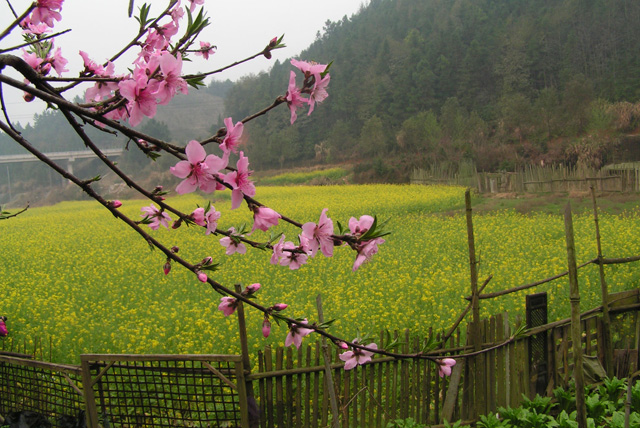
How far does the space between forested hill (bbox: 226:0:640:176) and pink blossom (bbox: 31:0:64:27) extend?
22780 millimetres

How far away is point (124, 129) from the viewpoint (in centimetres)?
90

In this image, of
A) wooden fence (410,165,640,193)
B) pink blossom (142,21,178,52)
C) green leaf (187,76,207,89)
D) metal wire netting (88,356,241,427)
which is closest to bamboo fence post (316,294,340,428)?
metal wire netting (88,356,241,427)

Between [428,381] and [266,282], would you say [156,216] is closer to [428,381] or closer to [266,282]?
[428,381]

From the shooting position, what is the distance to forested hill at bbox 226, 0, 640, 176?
84.9ft

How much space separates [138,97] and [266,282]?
755 centimetres

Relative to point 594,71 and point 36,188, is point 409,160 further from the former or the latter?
point 36,188

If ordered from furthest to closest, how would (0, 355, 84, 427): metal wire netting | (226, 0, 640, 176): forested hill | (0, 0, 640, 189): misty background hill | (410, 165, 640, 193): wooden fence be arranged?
1. (226, 0, 640, 176): forested hill
2. (0, 0, 640, 189): misty background hill
3. (410, 165, 640, 193): wooden fence
4. (0, 355, 84, 427): metal wire netting

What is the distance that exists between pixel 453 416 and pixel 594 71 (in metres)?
34.3

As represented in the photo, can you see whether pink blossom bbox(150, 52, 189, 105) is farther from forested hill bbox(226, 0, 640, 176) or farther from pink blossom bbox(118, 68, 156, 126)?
forested hill bbox(226, 0, 640, 176)

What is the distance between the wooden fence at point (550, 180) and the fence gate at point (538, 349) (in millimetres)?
10662

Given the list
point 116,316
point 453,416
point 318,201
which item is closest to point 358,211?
point 318,201

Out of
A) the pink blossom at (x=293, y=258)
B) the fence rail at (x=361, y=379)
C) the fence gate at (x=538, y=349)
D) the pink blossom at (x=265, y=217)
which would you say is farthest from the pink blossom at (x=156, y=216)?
the fence gate at (x=538, y=349)

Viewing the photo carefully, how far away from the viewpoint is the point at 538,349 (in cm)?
389

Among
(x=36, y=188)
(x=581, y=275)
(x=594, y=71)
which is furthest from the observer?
(x=36, y=188)
